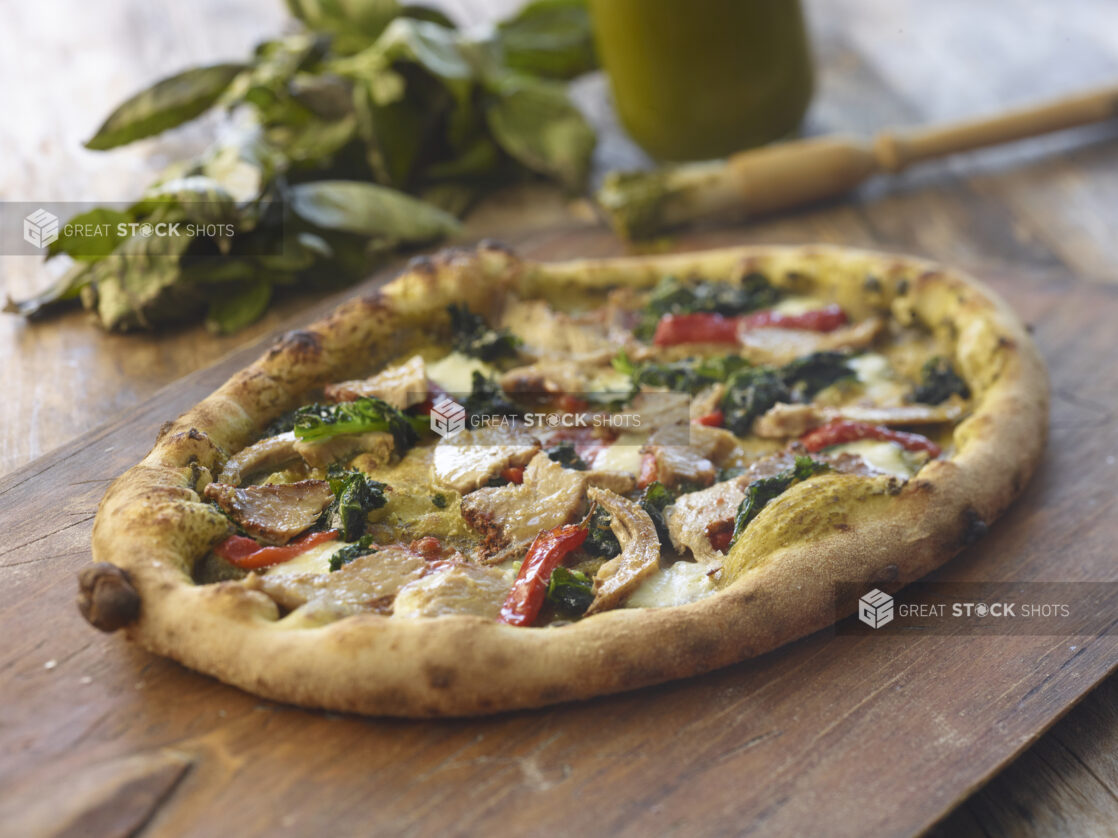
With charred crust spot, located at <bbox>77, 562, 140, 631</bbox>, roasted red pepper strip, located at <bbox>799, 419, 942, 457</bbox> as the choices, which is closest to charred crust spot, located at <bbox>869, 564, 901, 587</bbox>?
roasted red pepper strip, located at <bbox>799, 419, 942, 457</bbox>

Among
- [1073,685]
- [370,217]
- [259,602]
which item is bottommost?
[1073,685]

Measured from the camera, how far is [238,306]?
19.3 ft

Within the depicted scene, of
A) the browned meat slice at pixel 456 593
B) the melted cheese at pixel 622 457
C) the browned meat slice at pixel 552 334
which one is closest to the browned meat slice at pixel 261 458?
the browned meat slice at pixel 456 593

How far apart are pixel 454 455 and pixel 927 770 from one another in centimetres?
211

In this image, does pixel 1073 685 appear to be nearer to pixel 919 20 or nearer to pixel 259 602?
pixel 259 602

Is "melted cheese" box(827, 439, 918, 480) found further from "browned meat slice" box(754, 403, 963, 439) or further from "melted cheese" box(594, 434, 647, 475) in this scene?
"melted cheese" box(594, 434, 647, 475)

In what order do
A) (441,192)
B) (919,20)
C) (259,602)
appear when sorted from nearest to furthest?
(259,602) < (441,192) < (919,20)

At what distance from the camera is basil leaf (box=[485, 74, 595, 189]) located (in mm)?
7285

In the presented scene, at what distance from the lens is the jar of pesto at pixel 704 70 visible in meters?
6.90

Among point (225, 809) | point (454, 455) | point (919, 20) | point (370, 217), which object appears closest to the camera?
point (225, 809)

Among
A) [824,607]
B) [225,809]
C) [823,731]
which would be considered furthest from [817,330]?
[225,809]

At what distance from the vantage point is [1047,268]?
21.9 ft

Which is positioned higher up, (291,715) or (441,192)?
(441,192)

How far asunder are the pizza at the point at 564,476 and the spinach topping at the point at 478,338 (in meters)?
0.01
